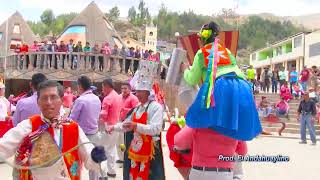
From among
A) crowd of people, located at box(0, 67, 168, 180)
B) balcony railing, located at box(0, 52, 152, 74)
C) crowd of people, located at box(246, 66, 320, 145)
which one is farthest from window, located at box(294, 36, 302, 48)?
crowd of people, located at box(0, 67, 168, 180)

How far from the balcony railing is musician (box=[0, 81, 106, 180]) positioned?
22595 mm

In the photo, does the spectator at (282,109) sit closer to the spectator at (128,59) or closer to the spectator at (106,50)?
the spectator at (128,59)

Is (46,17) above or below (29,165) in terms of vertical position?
above

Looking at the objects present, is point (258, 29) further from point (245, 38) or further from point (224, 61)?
point (224, 61)

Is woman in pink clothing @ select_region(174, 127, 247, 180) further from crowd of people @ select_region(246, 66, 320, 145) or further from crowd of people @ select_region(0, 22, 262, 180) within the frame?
crowd of people @ select_region(246, 66, 320, 145)

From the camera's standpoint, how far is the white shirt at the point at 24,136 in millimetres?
3652

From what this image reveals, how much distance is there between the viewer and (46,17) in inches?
5359

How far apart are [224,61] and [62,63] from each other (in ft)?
76.1

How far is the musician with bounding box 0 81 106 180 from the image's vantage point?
3.72 m

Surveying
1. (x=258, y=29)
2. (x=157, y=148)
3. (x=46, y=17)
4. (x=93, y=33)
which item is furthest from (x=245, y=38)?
(x=157, y=148)

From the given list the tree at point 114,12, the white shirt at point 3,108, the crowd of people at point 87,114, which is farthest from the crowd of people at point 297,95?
the tree at point 114,12

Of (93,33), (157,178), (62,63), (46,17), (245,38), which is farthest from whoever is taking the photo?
(245,38)

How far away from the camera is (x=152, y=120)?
6098mm

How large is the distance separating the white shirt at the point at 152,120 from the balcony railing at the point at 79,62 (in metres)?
A: 20.2
